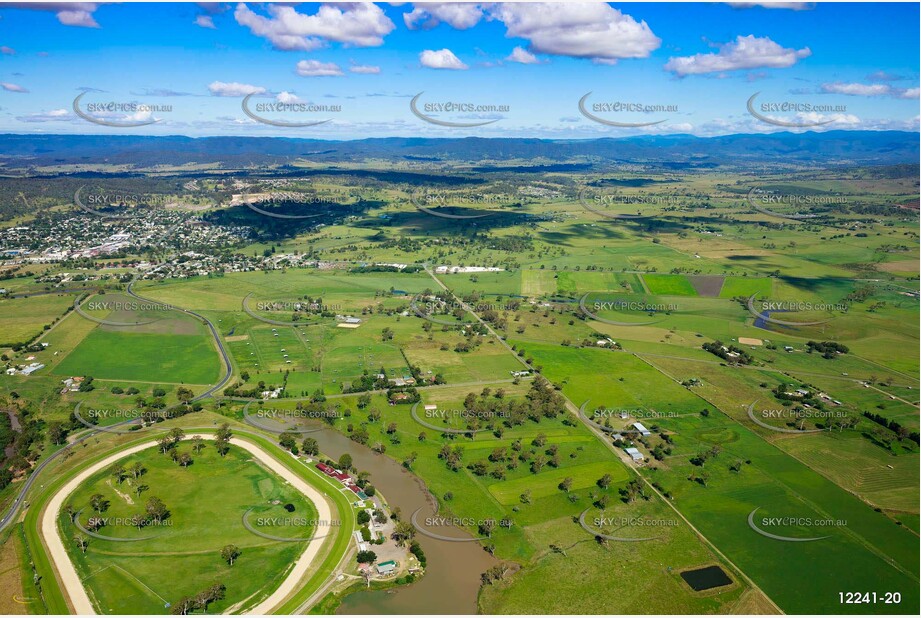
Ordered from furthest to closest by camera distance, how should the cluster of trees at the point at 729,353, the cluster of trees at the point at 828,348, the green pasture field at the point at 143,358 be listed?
1. the cluster of trees at the point at 828,348
2. the cluster of trees at the point at 729,353
3. the green pasture field at the point at 143,358

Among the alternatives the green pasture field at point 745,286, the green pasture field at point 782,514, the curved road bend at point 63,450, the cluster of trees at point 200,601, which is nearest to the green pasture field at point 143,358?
the curved road bend at point 63,450

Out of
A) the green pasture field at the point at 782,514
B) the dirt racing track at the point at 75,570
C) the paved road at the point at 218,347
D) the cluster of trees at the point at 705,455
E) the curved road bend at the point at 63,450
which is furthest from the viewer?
the paved road at the point at 218,347

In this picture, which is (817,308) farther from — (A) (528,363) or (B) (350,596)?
(B) (350,596)

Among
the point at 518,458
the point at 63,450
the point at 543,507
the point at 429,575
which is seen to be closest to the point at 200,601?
the point at 429,575

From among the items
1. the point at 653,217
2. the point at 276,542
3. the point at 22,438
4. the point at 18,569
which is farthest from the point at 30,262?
the point at 653,217

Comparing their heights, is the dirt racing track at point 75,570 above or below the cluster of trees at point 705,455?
below

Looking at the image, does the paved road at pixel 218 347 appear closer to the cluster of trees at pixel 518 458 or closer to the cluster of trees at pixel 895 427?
the cluster of trees at pixel 518 458

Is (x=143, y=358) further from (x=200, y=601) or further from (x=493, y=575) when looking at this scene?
(x=493, y=575)

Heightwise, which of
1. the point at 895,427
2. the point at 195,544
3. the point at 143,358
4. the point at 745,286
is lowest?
the point at 195,544
